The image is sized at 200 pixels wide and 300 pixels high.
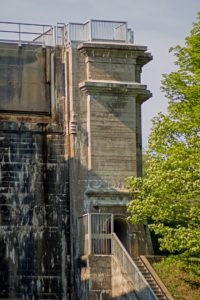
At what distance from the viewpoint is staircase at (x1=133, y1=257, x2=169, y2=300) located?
131 ft

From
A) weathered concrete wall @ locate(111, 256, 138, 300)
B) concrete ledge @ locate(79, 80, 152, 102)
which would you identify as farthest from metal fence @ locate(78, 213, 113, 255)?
concrete ledge @ locate(79, 80, 152, 102)

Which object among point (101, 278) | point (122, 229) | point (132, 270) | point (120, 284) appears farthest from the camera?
point (122, 229)

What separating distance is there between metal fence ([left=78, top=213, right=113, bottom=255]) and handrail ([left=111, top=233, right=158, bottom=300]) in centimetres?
42

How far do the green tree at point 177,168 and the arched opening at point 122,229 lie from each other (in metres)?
1.62

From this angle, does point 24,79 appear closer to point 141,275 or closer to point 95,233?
point 95,233

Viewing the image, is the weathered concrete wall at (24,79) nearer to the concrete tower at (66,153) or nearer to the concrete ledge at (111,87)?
the concrete tower at (66,153)

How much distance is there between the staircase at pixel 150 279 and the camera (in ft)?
131

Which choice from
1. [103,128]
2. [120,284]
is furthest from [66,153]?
[120,284]

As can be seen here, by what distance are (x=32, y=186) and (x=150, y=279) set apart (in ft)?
21.3

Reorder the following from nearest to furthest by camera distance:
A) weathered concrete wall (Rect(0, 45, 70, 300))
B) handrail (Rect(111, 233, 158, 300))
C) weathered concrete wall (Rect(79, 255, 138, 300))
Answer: handrail (Rect(111, 233, 158, 300))
weathered concrete wall (Rect(79, 255, 138, 300))
weathered concrete wall (Rect(0, 45, 70, 300))

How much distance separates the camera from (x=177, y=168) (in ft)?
132

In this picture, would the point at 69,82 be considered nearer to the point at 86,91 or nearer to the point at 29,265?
the point at 86,91

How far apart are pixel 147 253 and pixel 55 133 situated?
6.21m

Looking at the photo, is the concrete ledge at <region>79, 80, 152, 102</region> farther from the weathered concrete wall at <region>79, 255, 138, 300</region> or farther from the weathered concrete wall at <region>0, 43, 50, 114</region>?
the weathered concrete wall at <region>79, 255, 138, 300</region>
